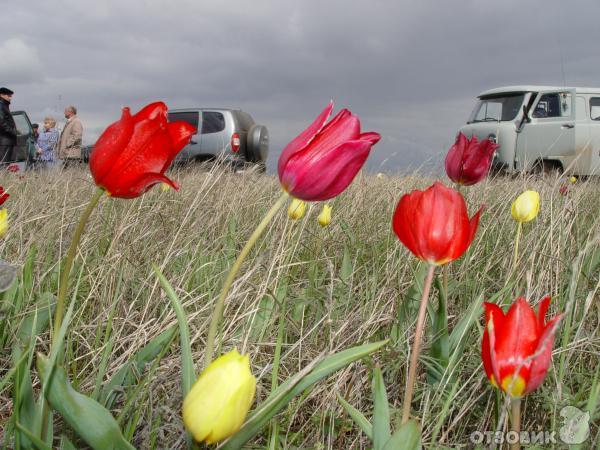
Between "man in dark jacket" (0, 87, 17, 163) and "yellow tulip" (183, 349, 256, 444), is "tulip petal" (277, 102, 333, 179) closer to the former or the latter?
"yellow tulip" (183, 349, 256, 444)

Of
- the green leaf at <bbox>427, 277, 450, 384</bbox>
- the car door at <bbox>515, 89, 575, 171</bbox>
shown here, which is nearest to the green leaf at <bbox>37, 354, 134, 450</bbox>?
the green leaf at <bbox>427, 277, 450, 384</bbox>

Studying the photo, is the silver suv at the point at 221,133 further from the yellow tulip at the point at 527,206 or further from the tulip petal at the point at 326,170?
the tulip petal at the point at 326,170

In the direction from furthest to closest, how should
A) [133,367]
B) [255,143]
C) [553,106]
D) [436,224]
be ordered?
[255,143], [553,106], [133,367], [436,224]

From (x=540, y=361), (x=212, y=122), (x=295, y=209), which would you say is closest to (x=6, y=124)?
(x=212, y=122)

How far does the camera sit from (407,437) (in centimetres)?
61

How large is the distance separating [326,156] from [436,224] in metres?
0.20

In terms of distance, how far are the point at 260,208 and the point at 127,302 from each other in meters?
1.34

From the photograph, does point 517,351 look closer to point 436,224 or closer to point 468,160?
point 436,224

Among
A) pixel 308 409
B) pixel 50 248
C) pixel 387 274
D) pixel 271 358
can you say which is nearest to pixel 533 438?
pixel 308 409

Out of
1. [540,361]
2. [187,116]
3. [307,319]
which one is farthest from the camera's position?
[187,116]

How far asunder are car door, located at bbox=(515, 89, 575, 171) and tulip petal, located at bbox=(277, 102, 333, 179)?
27.1 feet

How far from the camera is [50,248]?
6.03 ft

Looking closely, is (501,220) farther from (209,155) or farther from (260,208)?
(209,155)

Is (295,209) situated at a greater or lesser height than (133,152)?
lesser
